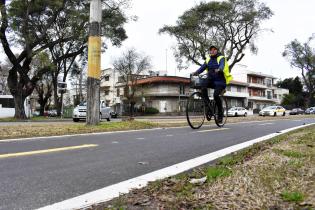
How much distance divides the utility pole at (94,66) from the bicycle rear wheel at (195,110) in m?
2.89

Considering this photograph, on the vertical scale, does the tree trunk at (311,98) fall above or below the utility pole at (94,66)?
above

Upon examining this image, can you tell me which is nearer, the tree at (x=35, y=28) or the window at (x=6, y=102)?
the tree at (x=35, y=28)

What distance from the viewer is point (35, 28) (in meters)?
30.6

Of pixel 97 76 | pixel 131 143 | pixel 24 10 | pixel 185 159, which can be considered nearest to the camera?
pixel 185 159

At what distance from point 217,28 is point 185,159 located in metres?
42.5

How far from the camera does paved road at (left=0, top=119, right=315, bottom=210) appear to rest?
3.27 metres

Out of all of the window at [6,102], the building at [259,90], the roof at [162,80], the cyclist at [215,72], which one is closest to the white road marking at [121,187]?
the cyclist at [215,72]

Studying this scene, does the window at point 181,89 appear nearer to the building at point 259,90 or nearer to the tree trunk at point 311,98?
the building at point 259,90

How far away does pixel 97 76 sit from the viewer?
37.1ft

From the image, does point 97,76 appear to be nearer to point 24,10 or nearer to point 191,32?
point 24,10

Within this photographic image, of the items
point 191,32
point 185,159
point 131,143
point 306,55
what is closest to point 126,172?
point 185,159

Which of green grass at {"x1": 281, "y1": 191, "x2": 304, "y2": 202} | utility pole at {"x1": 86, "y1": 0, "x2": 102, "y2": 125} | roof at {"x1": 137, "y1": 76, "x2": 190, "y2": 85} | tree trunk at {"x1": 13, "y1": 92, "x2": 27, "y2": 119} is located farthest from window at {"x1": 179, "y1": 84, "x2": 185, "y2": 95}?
green grass at {"x1": 281, "y1": 191, "x2": 304, "y2": 202}

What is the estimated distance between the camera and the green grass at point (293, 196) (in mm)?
2775

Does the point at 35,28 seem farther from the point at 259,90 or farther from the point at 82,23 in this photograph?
the point at 259,90
